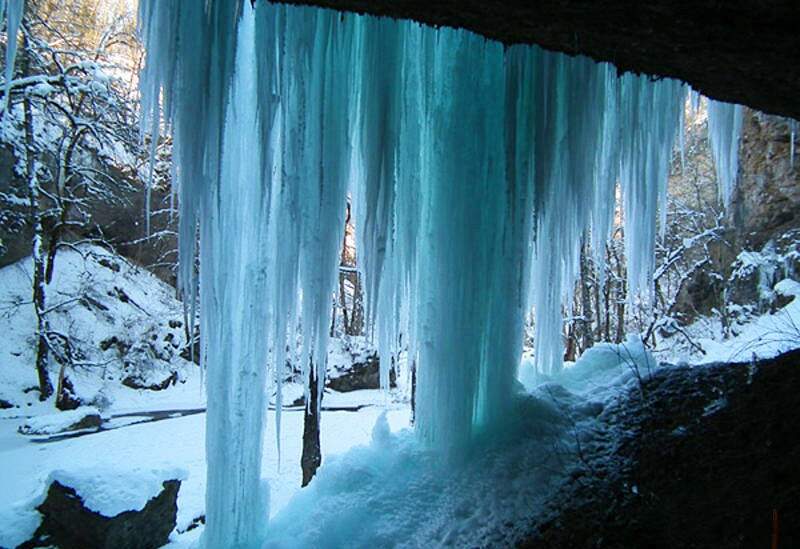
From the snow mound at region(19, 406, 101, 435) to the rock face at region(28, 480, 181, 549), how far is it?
543cm

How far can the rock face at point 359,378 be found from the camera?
48.9 ft

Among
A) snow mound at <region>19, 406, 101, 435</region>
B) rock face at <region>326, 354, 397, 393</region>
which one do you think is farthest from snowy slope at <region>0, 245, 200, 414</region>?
rock face at <region>326, 354, 397, 393</region>

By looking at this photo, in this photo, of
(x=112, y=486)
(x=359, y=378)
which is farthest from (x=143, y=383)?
(x=112, y=486)

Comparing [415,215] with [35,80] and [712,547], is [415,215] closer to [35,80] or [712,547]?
[712,547]

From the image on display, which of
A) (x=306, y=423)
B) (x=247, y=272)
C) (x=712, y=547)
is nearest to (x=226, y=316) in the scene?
(x=247, y=272)

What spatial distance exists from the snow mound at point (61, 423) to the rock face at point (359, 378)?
6.01m

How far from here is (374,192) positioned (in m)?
3.53

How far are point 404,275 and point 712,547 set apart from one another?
237 centimetres

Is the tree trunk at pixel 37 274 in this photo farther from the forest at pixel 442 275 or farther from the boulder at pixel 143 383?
the forest at pixel 442 275

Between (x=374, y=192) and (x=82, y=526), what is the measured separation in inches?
179

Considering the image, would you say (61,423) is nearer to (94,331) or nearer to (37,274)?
(37,274)

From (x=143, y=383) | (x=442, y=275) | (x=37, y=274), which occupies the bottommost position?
(x=143, y=383)

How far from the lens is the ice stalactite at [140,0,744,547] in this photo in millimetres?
3143

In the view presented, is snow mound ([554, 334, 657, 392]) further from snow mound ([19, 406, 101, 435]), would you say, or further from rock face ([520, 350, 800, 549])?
snow mound ([19, 406, 101, 435])
